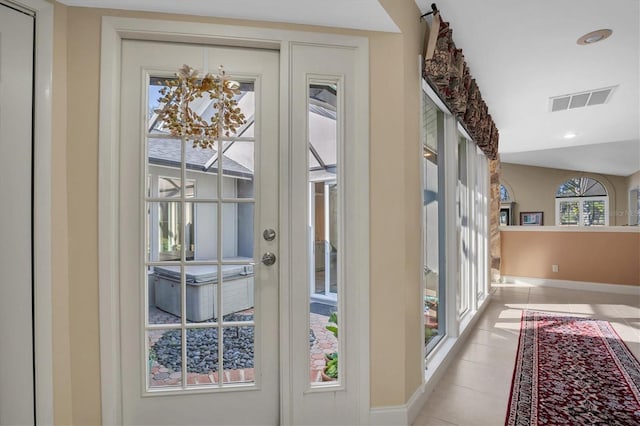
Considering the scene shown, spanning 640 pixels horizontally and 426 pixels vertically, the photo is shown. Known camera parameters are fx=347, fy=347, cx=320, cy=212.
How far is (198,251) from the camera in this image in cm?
166

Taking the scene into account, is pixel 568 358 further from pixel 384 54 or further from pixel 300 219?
pixel 384 54

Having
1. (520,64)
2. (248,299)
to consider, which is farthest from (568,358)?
(248,299)

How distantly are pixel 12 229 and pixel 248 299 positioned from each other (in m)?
0.97

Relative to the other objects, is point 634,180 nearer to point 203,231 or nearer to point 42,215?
point 203,231

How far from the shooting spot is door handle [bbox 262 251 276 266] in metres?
1.65

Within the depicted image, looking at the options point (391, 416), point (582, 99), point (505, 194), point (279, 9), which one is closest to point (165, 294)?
point (391, 416)

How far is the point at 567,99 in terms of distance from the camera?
3521 mm

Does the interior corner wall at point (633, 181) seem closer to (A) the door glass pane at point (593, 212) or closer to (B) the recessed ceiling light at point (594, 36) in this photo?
(A) the door glass pane at point (593, 212)

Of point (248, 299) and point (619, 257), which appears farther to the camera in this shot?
point (619, 257)

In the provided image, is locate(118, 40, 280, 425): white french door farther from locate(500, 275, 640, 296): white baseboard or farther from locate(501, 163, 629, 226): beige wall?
locate(501, 163, 629, 226): beige wall

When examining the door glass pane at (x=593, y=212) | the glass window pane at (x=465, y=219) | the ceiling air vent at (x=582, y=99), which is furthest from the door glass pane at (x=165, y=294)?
the door glass pane at (x=593, y=212)

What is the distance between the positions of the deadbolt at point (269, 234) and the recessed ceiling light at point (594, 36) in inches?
97.5

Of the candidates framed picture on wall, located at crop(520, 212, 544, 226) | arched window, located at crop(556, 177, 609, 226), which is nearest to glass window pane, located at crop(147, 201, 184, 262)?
framed picture on wall, located at crop(520, 212, 544, 226)

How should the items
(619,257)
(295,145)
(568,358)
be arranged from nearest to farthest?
1. (295,145)
2. (568,358)
3. (619,257)
